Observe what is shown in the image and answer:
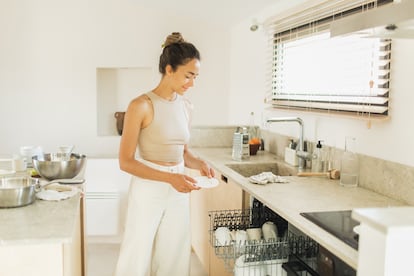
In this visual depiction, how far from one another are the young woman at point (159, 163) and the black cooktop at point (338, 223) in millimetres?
647

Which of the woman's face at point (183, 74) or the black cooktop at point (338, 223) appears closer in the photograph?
the black cooktop at point (338, 223)

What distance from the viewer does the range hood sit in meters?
1.25

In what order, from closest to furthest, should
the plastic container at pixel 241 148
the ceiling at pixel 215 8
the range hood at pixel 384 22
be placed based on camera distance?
1. the range hood at pixel 384 22
2. the plastic container at pixel 241 148
3. the ceiling at pixel 215 8

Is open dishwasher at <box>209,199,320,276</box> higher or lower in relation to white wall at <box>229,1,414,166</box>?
lower

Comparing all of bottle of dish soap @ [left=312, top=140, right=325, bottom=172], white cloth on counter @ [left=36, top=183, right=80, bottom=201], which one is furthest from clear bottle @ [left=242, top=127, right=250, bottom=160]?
white cloth on counter @ [left=36, top=183, right=80, bottom=201]

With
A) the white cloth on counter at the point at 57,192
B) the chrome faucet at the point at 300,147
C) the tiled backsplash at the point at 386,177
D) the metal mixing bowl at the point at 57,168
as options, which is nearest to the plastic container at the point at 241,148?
the chrome faucet at the point at 300,147

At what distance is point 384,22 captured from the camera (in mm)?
1310

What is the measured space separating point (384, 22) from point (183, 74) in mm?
1094

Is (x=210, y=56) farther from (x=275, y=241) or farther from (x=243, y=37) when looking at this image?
(x=275, y=241)

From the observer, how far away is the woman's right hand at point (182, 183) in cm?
209

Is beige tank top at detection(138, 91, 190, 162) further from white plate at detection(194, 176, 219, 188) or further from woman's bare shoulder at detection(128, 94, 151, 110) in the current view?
white plate at detection(194, 176, 219, 188)

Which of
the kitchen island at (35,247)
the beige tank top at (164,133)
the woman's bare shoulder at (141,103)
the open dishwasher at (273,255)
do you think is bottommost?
the open dishwasher at (273,255)

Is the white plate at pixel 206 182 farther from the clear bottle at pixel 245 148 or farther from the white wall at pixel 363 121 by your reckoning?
the clear bottle at pixel 245 148

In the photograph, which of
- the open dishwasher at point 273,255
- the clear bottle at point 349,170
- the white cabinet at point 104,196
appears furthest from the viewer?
the white cabinet at point 104,196
